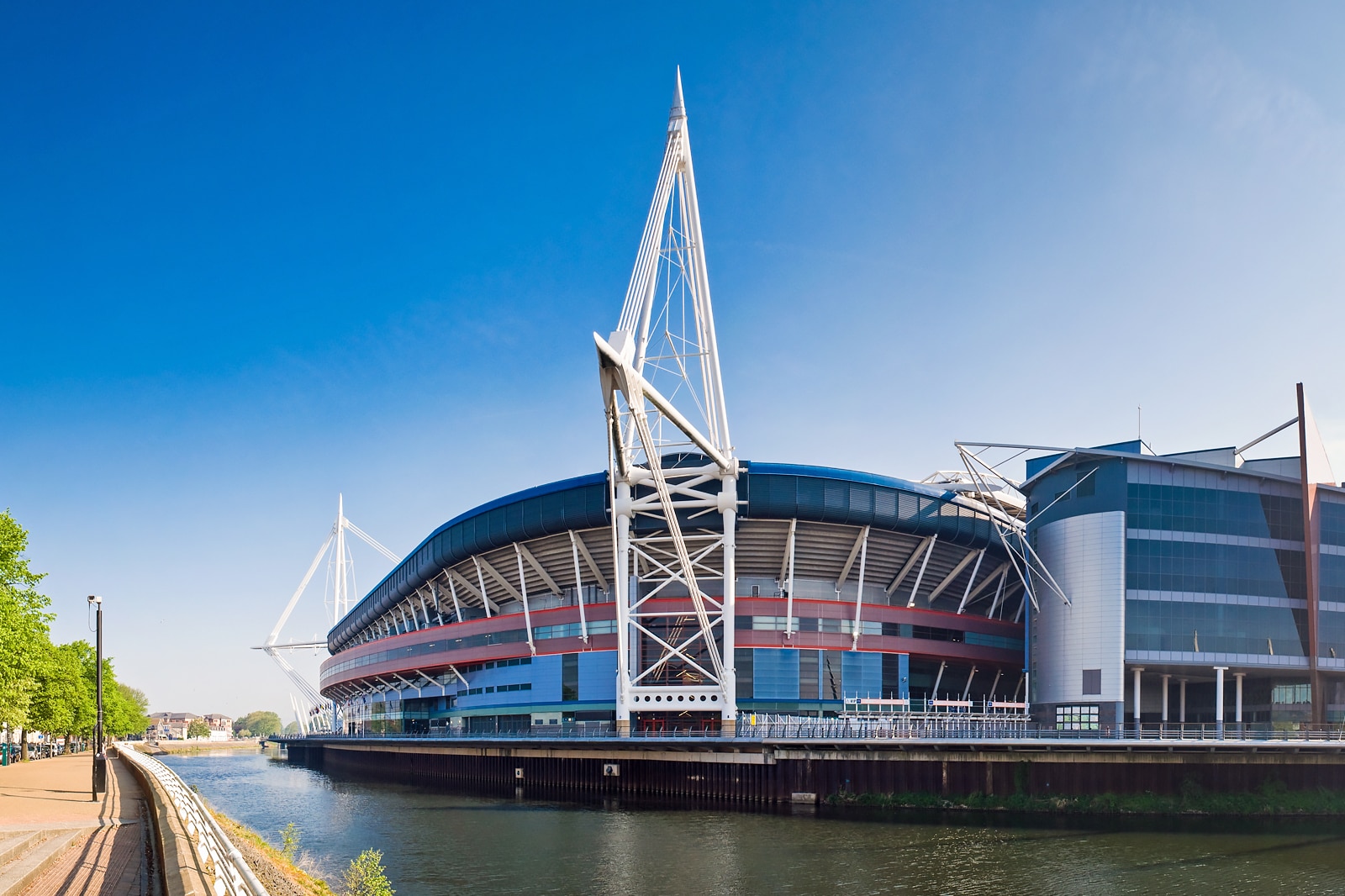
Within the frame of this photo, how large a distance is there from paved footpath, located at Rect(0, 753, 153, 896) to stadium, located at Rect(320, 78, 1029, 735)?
2870 cm

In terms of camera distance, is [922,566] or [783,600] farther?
[922,566]

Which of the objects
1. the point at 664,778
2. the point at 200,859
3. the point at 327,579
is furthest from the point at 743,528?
the point at 327,579

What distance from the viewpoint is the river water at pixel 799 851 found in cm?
3234

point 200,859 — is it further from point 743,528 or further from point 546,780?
point 743,528

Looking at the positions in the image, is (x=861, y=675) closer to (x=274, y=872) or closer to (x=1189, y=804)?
(x=1189, y=804)

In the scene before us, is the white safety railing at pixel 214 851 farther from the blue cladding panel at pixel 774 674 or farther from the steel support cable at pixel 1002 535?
the steel support cable at pixel 1002 535

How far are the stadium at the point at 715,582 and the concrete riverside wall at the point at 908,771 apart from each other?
3.29 meters

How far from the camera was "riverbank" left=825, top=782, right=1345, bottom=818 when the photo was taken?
49062 millimetres

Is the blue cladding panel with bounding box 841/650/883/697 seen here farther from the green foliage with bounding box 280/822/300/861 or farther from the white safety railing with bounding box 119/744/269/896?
the white safety railing with bounding box 119/744/269/896

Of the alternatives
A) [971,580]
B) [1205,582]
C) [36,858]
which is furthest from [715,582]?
[36,858]

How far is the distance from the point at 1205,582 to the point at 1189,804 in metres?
16.3

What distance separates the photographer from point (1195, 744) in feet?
159

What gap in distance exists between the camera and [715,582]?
74125mm

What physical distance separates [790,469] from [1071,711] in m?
22.4
